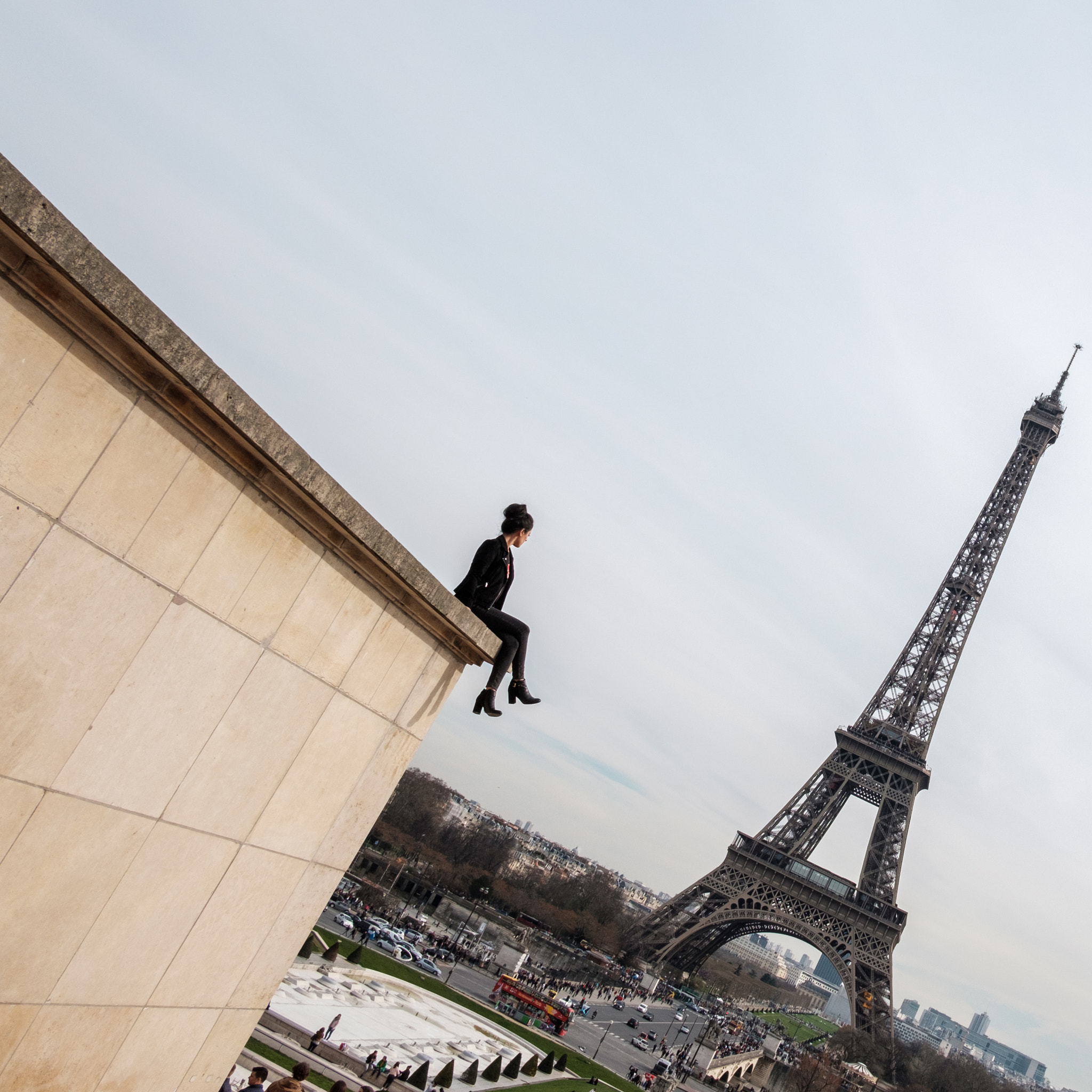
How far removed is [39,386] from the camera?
380 cm

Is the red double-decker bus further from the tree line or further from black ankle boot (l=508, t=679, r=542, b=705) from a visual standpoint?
black ankle boot (l=508, t=679, r=542, b=705)

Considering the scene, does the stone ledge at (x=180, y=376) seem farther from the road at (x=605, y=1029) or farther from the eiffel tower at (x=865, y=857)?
the eiffel tower at (x=865, y=857)

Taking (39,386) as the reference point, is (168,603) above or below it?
below

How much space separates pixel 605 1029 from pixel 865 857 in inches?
913

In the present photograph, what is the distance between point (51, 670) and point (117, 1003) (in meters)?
2.09

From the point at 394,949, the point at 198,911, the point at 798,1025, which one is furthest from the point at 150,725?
the point at 798,1025

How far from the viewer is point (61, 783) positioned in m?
4.33

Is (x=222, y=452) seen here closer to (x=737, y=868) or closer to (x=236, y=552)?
(x=236, y=552)


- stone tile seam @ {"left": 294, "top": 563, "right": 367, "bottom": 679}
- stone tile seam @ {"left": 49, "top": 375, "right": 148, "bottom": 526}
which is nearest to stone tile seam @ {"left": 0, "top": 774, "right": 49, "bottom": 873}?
stone tile seam @ {"left": 49, "top": 375, "right": 148, "bottom": 526}

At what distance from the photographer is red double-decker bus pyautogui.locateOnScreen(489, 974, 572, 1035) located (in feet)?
161

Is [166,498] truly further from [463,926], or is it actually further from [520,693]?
[463,926]

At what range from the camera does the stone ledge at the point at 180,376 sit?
359 centimetres

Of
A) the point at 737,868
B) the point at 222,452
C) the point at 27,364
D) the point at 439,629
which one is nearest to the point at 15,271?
the point at 27,364

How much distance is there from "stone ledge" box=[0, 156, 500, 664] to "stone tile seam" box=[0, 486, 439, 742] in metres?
0.23
